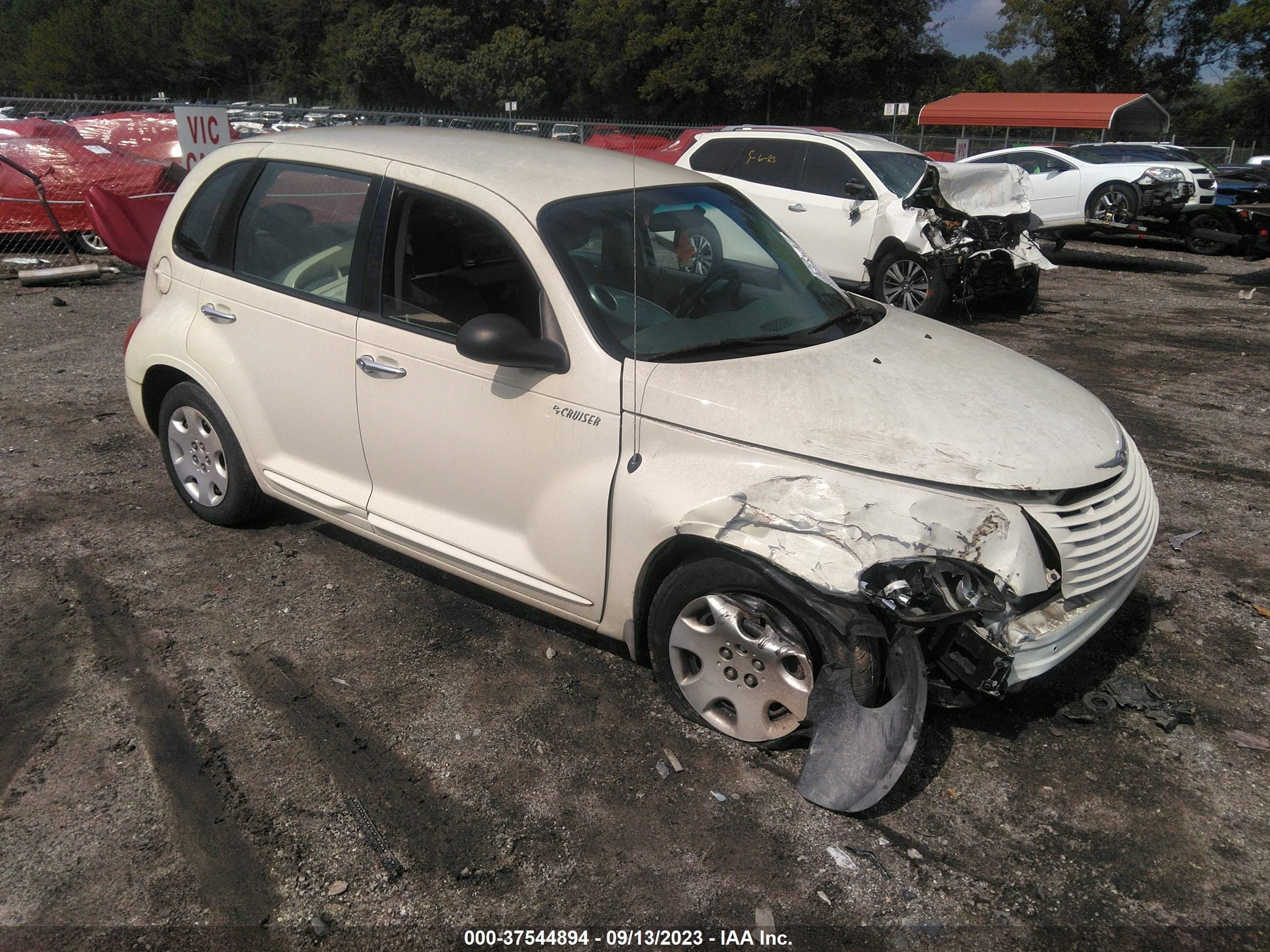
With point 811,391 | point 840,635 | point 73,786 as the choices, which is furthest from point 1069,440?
point 73,786

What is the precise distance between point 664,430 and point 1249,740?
2.38m

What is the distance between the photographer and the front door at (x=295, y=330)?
155 inches

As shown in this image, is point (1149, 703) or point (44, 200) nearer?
point (1149, 703)

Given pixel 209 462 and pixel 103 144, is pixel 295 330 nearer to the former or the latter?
pixel 209 462

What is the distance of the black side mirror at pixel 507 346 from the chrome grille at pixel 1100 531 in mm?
1653

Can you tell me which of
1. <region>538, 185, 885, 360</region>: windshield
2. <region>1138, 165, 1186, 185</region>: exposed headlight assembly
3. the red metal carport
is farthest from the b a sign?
the red metal carport

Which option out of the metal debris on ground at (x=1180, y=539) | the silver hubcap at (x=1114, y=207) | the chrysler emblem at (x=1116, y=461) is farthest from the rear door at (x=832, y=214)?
the silver hubcap at (x=1114, y=207)

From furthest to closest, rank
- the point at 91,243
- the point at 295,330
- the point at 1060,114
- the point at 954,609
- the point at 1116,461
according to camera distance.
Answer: the point at 1060,114 → the point at 91,243 → the point at 295,330 → the point at 1116,461 → the point at 954,609

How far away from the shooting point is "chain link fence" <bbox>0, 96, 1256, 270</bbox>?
39.7 ft

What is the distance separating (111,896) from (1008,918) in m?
2.50

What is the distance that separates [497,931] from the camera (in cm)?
259

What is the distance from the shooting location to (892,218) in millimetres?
A: 9797

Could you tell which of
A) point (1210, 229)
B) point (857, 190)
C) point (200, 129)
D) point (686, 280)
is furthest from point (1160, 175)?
point (686, 280)

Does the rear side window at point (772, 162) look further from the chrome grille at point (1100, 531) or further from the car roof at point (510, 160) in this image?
the chrome grille at point (1100, 531)
